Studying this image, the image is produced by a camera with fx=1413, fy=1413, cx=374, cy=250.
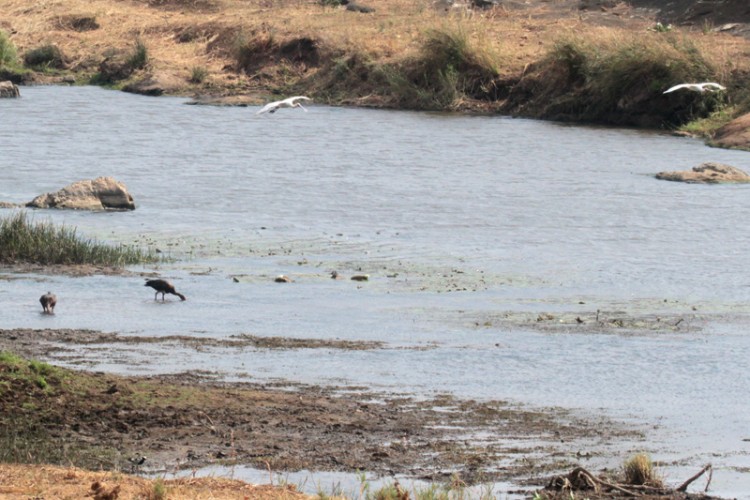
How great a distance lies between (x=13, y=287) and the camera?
46.4ft

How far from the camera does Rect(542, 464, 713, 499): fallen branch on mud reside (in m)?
7.13

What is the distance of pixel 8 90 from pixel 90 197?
65.5ft

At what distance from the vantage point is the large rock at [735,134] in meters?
28.0

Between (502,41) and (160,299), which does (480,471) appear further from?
(502,41)

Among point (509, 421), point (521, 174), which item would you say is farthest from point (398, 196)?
point (509, 421)

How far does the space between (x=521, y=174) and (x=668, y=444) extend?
658 inches

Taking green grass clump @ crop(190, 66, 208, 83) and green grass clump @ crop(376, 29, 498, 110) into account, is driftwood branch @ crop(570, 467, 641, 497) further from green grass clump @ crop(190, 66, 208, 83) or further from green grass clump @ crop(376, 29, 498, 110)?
green grass clump @ crop(190, 66, 208, 83)

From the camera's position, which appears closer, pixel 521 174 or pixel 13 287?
pixel 13 287

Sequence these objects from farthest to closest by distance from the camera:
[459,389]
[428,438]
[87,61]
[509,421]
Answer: [87,61] → [459,389] → [509,421] → [428,438]

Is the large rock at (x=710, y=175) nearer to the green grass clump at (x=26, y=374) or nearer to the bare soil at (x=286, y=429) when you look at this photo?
the bare soil at (x=286, y=429)

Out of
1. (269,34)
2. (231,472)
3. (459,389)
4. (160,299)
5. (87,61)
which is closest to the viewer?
(231,472)

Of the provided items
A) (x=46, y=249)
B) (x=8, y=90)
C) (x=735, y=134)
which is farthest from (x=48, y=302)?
(x=8, y=90)

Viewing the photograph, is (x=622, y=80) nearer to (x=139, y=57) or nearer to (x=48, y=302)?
(x=139, y=57)

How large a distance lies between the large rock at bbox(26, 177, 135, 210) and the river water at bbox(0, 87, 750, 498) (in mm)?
390
